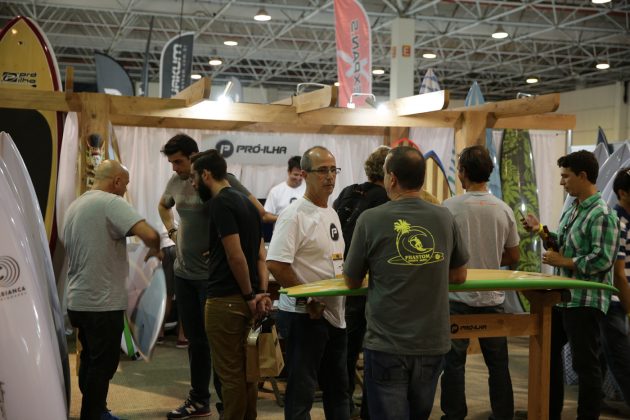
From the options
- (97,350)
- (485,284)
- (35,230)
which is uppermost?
(35,230)

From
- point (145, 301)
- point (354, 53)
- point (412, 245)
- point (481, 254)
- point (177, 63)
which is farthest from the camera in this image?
point (177, 63)

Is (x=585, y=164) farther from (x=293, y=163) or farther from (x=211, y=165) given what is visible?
(x=293, y=163)

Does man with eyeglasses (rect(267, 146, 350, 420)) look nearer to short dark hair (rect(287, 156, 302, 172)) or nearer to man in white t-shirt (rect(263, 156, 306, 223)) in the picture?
short dark hair (rect(287, 156, 302, 172))

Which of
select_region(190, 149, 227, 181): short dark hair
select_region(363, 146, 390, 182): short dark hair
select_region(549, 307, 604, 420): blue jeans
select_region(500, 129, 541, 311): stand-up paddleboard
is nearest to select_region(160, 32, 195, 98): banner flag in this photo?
select_region(500, 129, 541, 311): stand-up paddleboard

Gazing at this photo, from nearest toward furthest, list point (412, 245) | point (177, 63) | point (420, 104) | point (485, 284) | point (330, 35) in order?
point (412, 245) < point (485, 284) < point (420, 104) < point (177, 63) < point (330, 35)

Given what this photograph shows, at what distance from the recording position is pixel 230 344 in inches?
125

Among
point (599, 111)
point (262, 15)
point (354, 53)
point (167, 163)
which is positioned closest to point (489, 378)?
point (167, 163)

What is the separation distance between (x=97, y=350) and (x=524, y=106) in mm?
3269

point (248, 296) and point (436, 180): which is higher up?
point (436, 180)

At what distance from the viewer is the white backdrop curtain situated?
18.9ft

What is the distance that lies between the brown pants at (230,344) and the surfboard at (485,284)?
55 centimetres

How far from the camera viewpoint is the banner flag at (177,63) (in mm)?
7988

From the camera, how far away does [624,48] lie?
51.0 ft

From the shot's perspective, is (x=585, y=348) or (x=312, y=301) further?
(x=585, y=348)
